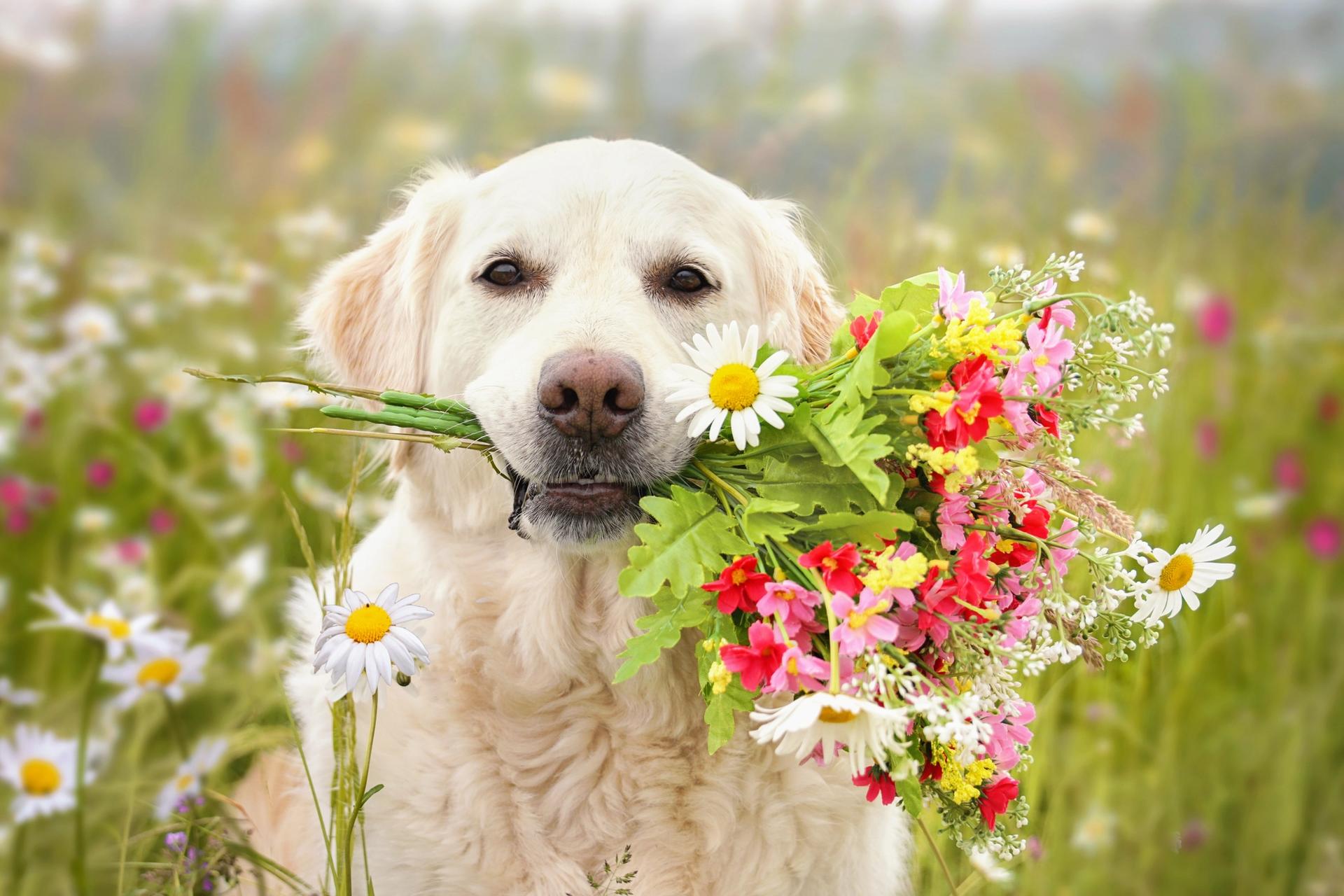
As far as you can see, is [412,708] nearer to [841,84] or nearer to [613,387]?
[613,387]

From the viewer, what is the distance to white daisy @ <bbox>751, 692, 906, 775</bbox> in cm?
150

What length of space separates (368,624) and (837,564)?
74 cm

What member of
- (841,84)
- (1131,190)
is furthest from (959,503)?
(1131,190)

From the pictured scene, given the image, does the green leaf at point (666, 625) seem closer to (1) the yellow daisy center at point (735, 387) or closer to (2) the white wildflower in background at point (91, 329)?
(1) the yellow daisy center at point (735, 387)

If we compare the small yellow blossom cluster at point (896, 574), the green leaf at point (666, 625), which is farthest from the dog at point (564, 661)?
Answer: the small yellow blossom cluster at point (896, 574)

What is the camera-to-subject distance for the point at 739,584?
5.85 feet

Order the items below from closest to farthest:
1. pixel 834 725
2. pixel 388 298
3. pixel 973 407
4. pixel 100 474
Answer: pixel 834 725
pixel 973 407
pixel 388 298
pixel 100 474

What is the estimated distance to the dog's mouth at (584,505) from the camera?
2131 mm

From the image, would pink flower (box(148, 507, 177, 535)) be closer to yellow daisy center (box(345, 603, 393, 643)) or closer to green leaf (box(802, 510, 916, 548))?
yellow daisy center (box(345, 603, 393, 643))

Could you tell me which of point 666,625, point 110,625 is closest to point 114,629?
point 110,625

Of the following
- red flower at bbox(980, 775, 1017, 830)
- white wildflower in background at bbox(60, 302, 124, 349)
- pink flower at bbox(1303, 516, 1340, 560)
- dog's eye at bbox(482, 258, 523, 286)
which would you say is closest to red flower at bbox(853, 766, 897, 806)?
red flower at bbox(980, 775, 1017, 830)

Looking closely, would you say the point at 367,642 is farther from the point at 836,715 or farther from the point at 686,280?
the point at 686,280

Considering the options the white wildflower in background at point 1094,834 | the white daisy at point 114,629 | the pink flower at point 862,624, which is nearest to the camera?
the pink flower at point 862,624

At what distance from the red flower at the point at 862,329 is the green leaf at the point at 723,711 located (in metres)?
0.62
